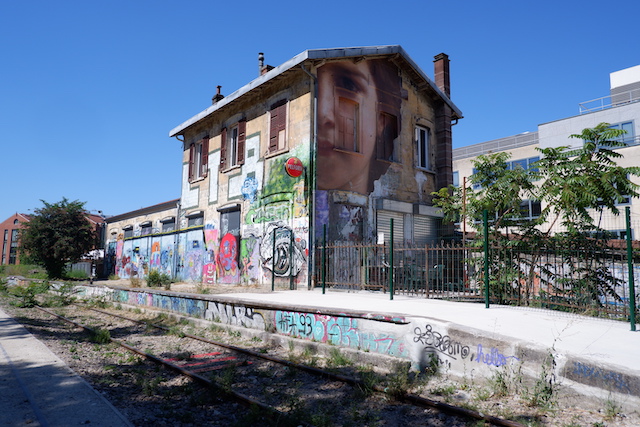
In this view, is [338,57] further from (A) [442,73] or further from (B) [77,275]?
(B) [77,275]

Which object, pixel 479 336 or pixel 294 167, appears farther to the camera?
pixel 294 167

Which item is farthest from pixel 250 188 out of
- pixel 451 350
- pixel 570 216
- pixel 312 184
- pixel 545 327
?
pixel 545 327

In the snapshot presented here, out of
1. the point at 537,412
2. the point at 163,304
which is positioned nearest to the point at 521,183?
the point at 537,412

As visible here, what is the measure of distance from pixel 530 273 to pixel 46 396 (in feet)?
29.1

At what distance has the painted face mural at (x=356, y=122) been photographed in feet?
48.5

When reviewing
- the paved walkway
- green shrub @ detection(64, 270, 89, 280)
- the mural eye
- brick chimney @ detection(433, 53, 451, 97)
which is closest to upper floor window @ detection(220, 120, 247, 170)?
the mural eye

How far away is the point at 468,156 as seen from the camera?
3816cm

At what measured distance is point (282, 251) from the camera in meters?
14.9

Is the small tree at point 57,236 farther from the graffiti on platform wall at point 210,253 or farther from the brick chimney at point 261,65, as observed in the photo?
the brick chimney at point 261,65

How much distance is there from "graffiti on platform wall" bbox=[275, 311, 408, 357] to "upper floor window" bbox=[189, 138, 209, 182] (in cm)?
1353

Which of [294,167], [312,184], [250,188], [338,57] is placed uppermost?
[338,57]

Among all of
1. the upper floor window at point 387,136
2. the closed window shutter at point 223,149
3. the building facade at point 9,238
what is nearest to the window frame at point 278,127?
the closed window shutter at point 223,149

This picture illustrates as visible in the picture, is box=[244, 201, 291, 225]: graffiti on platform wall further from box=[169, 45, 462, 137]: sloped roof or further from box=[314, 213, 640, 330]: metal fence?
box=[169, 45, 462, 137]: sloped roof

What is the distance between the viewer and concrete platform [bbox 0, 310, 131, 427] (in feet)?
14.4
